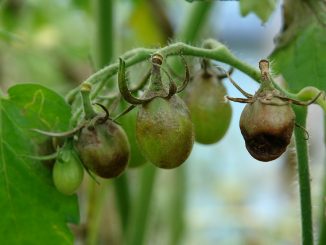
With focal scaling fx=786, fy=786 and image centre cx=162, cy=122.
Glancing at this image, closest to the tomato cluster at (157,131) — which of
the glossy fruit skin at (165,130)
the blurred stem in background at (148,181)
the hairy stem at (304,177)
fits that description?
the glossy fruit skin at (165,130)

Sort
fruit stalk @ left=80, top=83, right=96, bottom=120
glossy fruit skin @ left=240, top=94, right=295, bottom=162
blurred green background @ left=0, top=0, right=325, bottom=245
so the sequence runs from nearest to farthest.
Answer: glossy fruit skin @ left=240, top=94, right=295, bottom=162
fruit stalk @ left=80, top=83, right=96, bottom=120
blurred green background @ left=0, top=0, right=325, bottom=245

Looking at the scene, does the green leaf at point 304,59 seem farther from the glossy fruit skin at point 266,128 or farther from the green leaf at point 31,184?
the green leaf at point 31,184

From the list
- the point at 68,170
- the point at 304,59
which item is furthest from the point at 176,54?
the point at 304,59

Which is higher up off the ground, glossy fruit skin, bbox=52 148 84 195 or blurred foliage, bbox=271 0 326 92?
blurred foliage, bbox=271 0 326 92

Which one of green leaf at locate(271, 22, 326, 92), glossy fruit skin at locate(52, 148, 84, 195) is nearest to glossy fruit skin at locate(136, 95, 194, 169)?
glossy fruit skin at locate(52, 148, 84, 195)

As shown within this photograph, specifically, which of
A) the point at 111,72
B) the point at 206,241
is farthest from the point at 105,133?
the point at 206,241

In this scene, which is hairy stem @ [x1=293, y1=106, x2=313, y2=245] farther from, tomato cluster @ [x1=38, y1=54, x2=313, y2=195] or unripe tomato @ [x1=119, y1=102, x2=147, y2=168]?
unripe tomato @ [x1=119, y1=102, x2=147, y2=168]

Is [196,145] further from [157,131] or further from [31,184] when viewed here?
[157,131]
